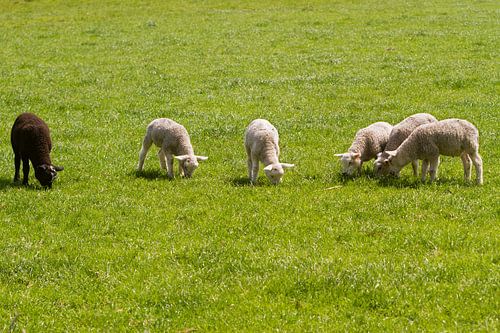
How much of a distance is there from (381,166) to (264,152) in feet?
9.02

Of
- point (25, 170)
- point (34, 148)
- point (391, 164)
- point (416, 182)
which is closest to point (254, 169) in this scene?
point (391, 164)

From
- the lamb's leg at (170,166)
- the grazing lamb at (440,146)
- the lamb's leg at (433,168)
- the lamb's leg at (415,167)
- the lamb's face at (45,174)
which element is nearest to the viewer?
the grazing lamb at (440,146)

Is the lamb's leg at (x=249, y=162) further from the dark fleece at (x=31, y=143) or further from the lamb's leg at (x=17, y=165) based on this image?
the lamb's leg at (x=17, y=165)

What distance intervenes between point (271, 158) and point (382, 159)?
8.45 feet

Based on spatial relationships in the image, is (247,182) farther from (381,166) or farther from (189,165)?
(381,166)

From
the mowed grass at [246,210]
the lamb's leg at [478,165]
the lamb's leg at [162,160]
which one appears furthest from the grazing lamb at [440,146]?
the lamb's leg at [162,160]

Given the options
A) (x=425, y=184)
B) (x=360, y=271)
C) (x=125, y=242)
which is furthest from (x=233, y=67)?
(x=360, y=271)

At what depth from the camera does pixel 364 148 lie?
15555 mm

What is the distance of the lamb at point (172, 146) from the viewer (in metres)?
15.5

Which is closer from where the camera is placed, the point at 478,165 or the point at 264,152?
the point at 478,165

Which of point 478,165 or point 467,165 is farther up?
point 478,165

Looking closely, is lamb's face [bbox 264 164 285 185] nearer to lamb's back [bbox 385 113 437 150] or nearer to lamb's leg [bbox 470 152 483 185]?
lamb's back [bbox 385 113 437 150]

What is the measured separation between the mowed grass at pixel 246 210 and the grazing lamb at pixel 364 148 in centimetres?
44

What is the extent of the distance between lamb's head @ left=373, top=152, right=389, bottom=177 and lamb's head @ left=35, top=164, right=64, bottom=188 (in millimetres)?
7478
